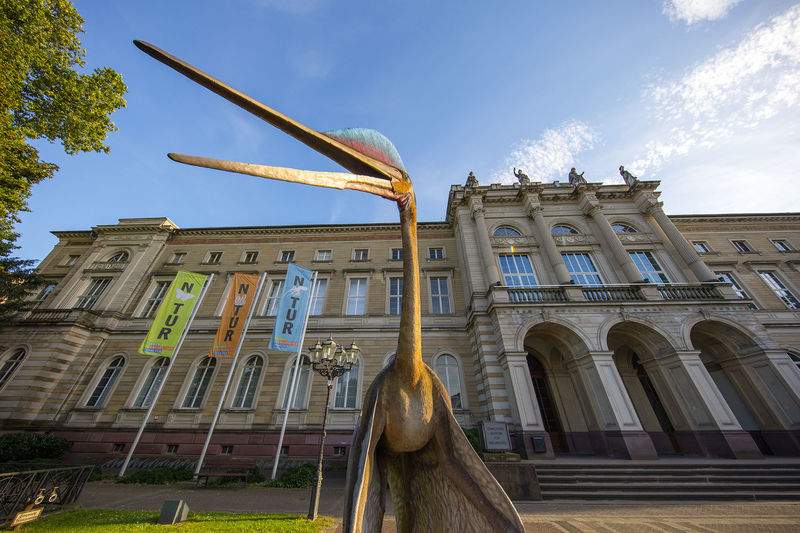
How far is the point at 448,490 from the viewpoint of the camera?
2.21 meters

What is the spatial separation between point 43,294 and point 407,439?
24940 mm

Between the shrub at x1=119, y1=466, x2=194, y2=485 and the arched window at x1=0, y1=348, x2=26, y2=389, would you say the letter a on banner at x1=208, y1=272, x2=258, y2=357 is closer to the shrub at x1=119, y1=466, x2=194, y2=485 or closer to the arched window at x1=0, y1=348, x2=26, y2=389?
the shrub at x1=119, y1=466, x2=194, y2=485

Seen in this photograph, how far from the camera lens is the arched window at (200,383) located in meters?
12.3

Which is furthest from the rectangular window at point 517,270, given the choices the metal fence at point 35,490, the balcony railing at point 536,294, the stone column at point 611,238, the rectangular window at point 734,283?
the metal fence at point 35,490

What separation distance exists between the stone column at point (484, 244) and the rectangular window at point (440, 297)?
249 centimetres

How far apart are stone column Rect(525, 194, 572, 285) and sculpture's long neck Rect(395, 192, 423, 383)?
42.5 ft

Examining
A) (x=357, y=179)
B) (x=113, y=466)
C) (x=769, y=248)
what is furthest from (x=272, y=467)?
(x=769, y=248)

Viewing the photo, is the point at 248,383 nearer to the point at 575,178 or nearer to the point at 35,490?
the point at 35,490

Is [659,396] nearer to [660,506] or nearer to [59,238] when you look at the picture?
[660,506]

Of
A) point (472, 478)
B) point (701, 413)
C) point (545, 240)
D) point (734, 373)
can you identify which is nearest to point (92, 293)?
point (472, 478)

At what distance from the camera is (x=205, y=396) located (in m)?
12.2

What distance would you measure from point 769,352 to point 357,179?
55.8ft

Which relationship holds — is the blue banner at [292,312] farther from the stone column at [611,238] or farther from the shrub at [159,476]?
the stone column at [611,238]

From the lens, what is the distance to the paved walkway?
510 cm
